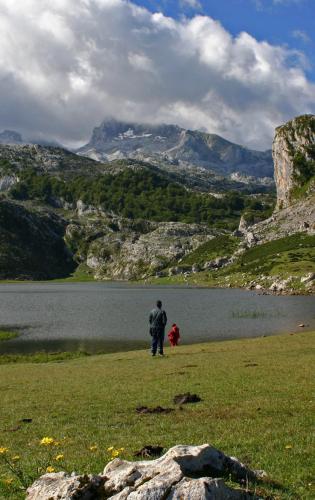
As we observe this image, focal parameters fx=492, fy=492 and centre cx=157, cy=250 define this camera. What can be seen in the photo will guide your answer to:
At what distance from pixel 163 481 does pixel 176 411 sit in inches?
494

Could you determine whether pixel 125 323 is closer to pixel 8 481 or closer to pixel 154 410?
pixel 154 410

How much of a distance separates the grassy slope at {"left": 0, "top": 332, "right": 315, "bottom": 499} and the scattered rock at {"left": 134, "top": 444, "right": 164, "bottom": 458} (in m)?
0.37

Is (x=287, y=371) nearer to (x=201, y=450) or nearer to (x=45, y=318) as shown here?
(x=201, y=450)

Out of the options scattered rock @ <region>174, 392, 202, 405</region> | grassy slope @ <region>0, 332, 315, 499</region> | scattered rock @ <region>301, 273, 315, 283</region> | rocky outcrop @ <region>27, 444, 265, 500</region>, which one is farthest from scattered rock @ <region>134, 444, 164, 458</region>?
scattered rock @ <region>301, 273, 315, 283</region>

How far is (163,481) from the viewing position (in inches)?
304

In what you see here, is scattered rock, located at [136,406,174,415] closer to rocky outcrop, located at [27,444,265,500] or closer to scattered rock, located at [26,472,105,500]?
rocky outcrop, located at [27,444,265,500]

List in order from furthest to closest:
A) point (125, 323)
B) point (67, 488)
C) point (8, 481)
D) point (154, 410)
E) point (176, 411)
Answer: point (125, 323) < point (154, 410) < point (176, 411) < point (8, 481) < point (67, 488)

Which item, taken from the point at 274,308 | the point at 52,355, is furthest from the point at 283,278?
the point at 52,355

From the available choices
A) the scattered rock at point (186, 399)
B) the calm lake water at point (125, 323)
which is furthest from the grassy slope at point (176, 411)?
the calm lake water at point (125, 323)

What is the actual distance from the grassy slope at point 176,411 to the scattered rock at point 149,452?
14.7 inches

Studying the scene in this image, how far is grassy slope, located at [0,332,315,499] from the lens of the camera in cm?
1294

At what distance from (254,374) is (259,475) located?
62.8 feet

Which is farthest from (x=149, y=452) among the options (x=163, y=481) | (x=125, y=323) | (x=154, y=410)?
(x=125, y=323)

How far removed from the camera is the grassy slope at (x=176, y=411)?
42.4ft
